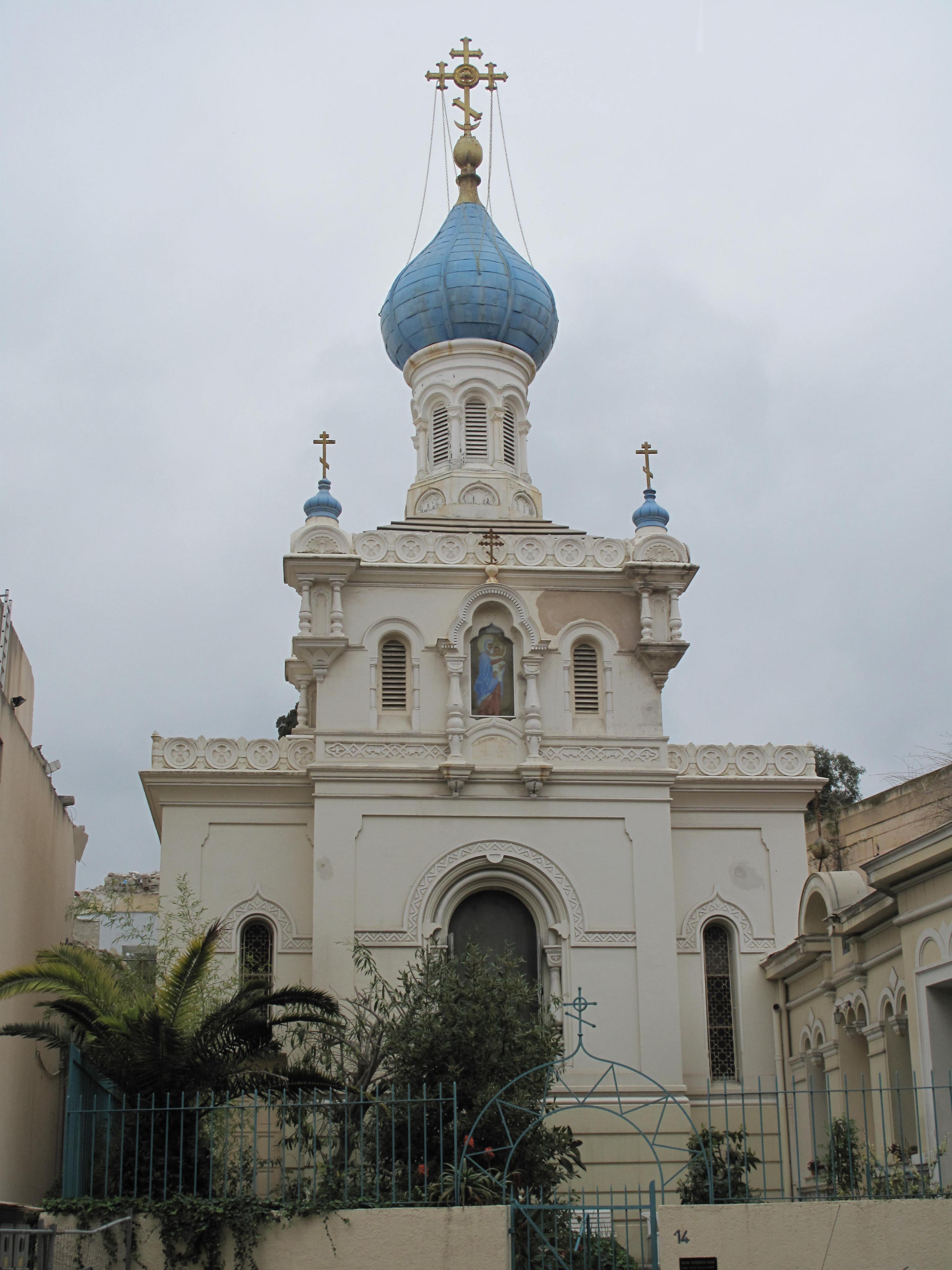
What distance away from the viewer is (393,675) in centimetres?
2141

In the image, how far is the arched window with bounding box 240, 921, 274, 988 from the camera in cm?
2100

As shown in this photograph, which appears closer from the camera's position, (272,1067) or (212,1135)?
(212,1135)

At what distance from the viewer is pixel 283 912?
21.2 meters

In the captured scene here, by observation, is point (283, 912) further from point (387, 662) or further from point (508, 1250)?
point (508, 1250)

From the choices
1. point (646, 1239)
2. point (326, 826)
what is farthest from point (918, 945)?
point (326, 826)

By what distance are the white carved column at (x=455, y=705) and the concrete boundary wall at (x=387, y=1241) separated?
9166 millimetres

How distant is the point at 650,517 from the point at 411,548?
3373 mm

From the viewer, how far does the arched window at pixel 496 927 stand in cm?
2064

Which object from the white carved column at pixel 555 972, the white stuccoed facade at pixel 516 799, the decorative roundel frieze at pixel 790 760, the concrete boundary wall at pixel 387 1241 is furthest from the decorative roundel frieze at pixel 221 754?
the concrete boundary wall at pixel 387 1241

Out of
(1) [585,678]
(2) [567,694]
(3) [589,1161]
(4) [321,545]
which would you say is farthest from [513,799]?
(3) [589,1161]

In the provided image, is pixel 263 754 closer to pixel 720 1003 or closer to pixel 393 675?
pixel 393 675

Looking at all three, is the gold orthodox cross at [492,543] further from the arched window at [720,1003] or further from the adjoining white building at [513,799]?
the arched window at [720,1003]

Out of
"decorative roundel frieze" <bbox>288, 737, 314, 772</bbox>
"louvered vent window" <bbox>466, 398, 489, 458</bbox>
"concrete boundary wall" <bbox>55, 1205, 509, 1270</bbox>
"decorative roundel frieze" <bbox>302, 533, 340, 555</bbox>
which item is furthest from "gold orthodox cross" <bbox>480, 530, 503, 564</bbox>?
"concrete boundary wall" <bbox>55, 1205, 509, 1270</bbox>

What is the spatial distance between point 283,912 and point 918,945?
31.3 feet
